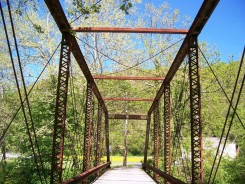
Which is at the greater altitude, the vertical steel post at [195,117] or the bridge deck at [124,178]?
the vertical steel post at [195,117]

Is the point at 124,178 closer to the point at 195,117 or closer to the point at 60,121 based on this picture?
the point at 195,117

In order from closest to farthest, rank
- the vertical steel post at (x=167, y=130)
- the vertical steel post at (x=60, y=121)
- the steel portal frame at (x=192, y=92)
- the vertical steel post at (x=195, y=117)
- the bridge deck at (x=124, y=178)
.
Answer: the steel portal frame at (x=192, y=92), the vertical steel post at (x=60, y=121), the vertical steel post at (x=195, y=117), the bridge deck at (x=124, y=178), the vertical steel post at (x=167, y=130)

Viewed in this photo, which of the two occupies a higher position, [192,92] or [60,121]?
[192,92]

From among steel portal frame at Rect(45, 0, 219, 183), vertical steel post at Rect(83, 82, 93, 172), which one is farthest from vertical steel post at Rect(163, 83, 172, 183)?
steel portal frame at Rect(45, 0, 219, 183)

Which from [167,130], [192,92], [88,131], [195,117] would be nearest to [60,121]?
[192,92]

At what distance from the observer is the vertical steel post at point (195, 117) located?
8.43m

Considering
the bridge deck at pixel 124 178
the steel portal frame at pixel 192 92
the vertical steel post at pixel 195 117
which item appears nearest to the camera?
the steel portal frame at pixel 192 92

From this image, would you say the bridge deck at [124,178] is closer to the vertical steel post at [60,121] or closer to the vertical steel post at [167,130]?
the vertical steel post at [167,130]

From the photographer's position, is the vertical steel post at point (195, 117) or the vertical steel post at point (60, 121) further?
the vertical steel post at point (195, 117)

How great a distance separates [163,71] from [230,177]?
9.52m

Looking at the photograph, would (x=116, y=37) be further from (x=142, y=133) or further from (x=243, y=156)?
(x=142, y=133)

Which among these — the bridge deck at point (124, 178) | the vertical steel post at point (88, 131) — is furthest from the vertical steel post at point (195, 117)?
the vertical steel post at point (88, 131)

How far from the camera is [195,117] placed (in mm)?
9125

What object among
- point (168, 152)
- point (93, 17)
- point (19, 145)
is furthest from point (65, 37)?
point (93, 17)
